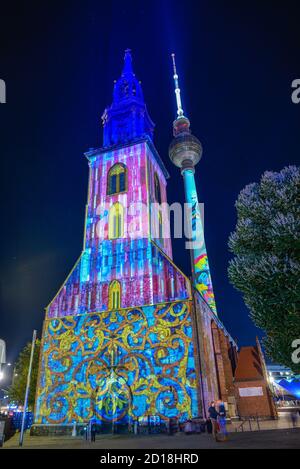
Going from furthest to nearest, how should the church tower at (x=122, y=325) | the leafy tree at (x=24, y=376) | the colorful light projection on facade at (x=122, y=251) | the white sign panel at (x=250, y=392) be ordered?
the leafy tree at (x=24, y=376) → the white sign panel at (x=250, y=392) → the colorful light projection on facade at (x=122, y=251) → the church tower at (x=122, y=325)

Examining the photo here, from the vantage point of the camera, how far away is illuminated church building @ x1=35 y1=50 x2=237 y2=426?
1859cm

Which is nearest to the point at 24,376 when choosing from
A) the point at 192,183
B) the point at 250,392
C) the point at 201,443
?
the point at 250,392

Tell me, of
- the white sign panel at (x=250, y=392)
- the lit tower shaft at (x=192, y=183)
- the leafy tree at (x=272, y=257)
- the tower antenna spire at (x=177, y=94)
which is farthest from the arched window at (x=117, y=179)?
the tower antenna spire at (x=177, y=94)

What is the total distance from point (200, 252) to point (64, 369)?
3592 centimetres

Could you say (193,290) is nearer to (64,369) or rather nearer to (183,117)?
(64,369)

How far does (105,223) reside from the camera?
25797 millimetres

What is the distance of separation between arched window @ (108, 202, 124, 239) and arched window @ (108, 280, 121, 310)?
405cm

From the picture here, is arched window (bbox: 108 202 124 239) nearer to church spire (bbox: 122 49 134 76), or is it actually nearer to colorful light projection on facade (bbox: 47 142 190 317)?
colorful light projection on facade (bbox: 47 142 190 317)

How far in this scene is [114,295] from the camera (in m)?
22.2

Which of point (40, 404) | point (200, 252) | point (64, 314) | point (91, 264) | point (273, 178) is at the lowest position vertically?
point (40, 404)

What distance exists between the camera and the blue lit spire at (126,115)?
3133 cm

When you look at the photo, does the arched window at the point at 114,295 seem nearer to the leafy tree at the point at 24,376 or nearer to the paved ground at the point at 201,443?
the paved ground at the point at 201,443

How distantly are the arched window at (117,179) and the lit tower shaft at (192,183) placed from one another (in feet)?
85.3
